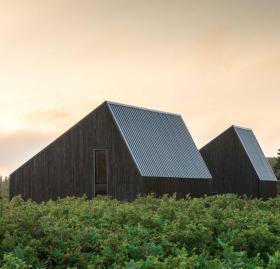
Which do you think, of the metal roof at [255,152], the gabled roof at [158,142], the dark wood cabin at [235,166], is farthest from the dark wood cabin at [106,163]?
the metal roof at [255,152]

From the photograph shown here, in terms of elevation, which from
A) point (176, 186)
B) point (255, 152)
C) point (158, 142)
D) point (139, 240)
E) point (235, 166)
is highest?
point (255, 152)

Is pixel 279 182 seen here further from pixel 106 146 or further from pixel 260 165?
pixel 106 146

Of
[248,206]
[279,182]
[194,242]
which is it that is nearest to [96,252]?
[194,242]

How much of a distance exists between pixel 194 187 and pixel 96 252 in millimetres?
36077

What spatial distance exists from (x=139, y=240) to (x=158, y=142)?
1350 inches

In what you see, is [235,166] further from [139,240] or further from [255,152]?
[139,240]

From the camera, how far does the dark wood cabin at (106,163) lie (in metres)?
40.6

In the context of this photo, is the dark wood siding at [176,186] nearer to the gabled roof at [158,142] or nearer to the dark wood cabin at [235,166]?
the gabled roof at [158,142]

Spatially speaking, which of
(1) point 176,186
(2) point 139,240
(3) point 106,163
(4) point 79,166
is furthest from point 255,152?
(2) point 139,240

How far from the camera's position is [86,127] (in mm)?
42500

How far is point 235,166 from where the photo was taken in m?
57.9

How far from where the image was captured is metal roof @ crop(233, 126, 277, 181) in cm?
5825

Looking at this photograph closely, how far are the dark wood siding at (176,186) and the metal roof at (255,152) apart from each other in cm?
1071

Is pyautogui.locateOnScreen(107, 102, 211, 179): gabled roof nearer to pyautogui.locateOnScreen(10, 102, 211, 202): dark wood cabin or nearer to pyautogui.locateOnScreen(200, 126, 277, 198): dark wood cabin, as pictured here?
pyautogui.locateOnScreen(10, 102, 211, 202): dark wood cabin
